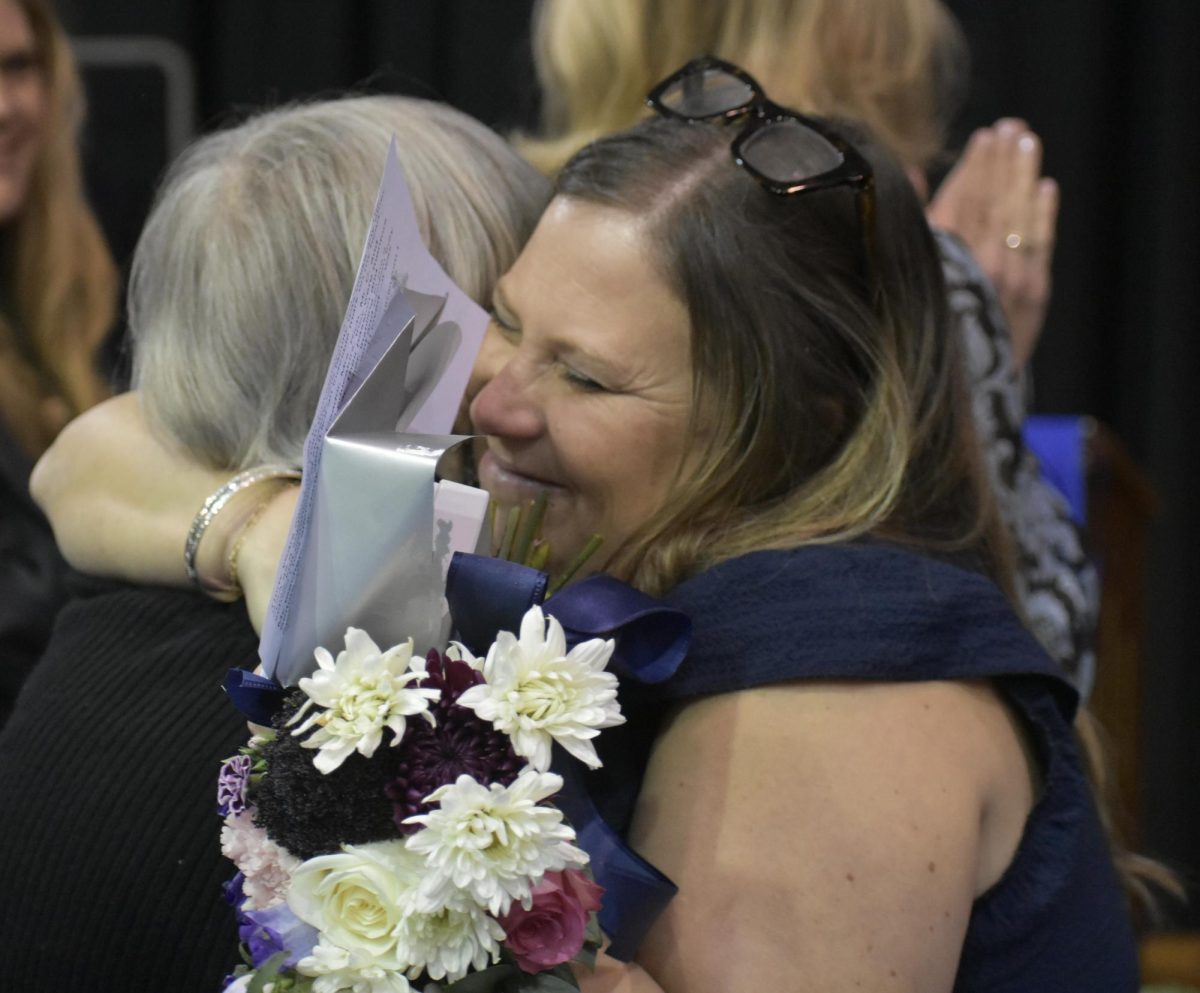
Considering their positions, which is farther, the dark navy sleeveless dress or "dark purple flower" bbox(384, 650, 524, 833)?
the dark navy sleeveless dress

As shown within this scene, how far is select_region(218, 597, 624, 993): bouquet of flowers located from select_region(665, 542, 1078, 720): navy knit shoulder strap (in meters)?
0.15

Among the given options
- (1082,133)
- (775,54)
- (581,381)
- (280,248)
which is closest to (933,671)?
(581,381)

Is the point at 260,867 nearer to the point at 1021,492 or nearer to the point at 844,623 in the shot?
the point at 844,623

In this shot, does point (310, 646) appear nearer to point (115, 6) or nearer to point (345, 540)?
point (345, 540)

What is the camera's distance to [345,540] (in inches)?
33.8

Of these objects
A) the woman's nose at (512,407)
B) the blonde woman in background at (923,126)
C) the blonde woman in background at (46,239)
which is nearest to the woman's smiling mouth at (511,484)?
the woman's nose at (512,407)

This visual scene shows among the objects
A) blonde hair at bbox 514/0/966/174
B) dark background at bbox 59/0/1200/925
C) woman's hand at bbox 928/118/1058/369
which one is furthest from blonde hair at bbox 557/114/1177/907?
dark background at bbox 59/0/1200/925

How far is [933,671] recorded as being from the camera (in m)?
0.99

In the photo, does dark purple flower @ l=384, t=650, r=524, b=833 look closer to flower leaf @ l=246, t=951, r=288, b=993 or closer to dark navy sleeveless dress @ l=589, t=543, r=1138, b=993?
flower leaf @ l=246, t=951, r=288, b=993

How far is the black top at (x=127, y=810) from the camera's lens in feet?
3.39

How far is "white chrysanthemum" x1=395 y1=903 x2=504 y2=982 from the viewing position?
2.62 feet

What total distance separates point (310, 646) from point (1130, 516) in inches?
70.4

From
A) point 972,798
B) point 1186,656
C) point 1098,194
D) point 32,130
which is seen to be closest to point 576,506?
point 972,798

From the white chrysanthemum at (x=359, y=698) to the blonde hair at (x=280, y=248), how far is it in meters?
0.35
